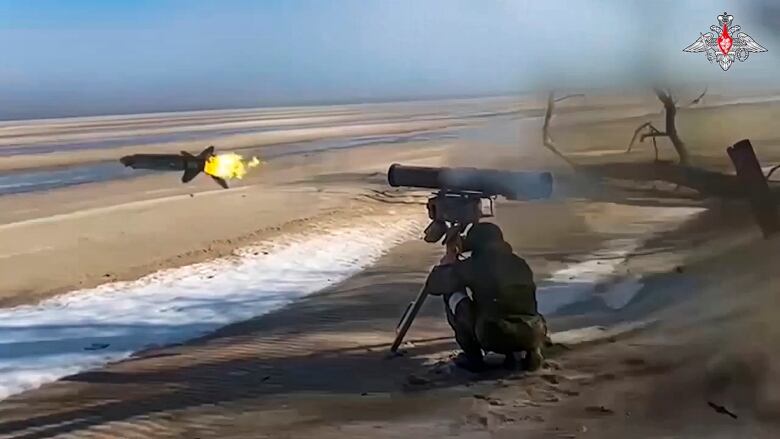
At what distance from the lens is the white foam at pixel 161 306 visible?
392 inches

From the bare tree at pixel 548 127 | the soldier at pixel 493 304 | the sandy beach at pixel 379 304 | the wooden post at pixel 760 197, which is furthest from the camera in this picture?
the bare tree at pixel 548 127

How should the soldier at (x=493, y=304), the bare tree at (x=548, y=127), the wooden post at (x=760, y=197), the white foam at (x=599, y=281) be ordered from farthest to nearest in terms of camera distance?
the bare tree at (x=548, y=127), the wooden post at (x=760, y=197), the white foam at (x=599, y=281), the soldier at (x=493, y=304)

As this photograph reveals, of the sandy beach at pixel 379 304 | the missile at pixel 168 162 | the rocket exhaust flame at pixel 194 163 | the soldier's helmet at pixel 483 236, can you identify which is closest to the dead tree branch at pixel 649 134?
the sandy beach at pixel 379 304

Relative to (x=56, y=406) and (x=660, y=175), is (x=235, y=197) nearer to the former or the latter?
(x=660, y=175)

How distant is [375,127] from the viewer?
56.0 m

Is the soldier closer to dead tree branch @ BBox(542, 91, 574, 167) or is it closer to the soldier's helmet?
the soldier's helmet

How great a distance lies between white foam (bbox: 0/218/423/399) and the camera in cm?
997

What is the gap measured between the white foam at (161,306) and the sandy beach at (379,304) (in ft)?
0.16

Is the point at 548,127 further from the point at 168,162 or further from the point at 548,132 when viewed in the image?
the point at 168,162

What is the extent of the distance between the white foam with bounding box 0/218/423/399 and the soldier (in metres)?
3.71

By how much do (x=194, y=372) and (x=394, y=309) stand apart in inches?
125

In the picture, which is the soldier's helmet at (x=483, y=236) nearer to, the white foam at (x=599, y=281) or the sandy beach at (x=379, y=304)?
the sandy beach at (x=379, y=304)

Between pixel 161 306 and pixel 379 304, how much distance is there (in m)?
2.81

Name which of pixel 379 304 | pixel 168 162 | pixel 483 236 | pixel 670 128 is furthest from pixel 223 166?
pixel 670 128
